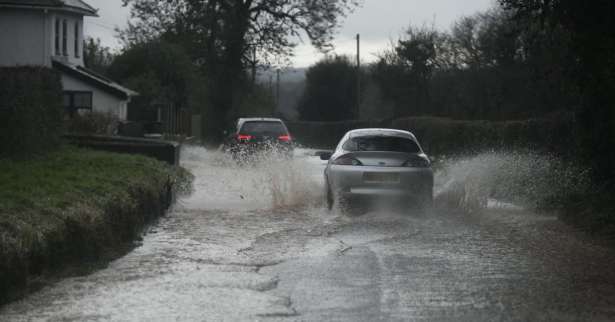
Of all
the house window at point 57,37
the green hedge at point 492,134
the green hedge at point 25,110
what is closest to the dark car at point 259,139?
the green hedge at point 492,134

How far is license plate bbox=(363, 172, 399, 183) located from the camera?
51.7 ft

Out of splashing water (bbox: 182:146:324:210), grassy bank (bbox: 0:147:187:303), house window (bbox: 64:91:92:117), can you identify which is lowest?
splashing water (bbox: 182:146:324:210)

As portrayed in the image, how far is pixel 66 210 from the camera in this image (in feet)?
34.3

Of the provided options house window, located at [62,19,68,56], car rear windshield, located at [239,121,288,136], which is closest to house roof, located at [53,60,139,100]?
house window, located at [62,19,68,56]

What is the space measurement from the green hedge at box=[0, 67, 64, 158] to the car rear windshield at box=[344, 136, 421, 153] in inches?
234

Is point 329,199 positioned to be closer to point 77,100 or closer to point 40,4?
point 40,4

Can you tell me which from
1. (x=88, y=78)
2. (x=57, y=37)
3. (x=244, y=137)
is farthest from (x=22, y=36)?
(x=244, y=137)

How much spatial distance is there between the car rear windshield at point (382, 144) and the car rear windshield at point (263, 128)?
43.4 feet

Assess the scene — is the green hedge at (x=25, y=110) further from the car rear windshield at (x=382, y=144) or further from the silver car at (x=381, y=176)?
the car rear windshield at (x=382, y=144)

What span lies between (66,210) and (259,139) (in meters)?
19.2

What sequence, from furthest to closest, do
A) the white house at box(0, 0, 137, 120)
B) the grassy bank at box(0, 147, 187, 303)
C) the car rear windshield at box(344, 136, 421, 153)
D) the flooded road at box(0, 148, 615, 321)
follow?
the white house at box(0, 0, 137, 120) → the car rear windshield at box(344, 136, 421, 153) → the grassy bank at box(0, 147, 187, 303) → the flooded road at box(0, 148, 615, 321)

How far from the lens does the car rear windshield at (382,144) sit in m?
16.7

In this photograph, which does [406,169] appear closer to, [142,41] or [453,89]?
[453,89]

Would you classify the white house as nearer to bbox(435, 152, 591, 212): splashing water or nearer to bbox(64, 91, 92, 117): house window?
bbox(64, 91, 92, 117): house window
